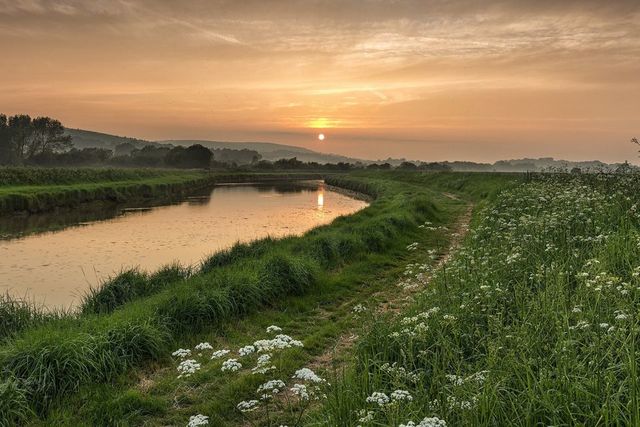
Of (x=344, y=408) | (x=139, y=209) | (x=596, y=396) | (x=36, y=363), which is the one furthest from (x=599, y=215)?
(x=139, y=209)

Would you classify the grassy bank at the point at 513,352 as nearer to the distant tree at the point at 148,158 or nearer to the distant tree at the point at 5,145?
the distant tree at the point at 5,145

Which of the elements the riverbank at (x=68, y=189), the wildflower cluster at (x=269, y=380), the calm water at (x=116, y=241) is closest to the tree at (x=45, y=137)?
the riverbank at (x=68, y=189)

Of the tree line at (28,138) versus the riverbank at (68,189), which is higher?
the tree line at (28,138)

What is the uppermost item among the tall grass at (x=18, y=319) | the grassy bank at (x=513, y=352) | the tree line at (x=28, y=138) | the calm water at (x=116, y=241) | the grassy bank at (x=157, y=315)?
the tree line at (x=28, y=138)

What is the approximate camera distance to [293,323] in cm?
1111

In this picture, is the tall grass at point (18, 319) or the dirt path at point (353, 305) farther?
the tall grass at point (18, 319)

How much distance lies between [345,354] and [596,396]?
16.7 feet

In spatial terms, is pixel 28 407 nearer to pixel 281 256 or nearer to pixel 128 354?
pixel 128 354

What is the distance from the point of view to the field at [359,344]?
4.97 meters

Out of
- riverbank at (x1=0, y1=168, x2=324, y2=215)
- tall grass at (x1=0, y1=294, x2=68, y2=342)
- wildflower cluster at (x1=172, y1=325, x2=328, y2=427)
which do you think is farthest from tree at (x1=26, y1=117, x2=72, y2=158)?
wildflower cluster at (x1=172, y1=325, x2=328, y2=427)

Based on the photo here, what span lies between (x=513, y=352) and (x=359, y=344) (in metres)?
2.86

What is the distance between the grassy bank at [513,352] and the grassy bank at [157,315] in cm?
382

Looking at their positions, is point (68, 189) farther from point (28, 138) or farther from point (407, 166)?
point (407, 166)

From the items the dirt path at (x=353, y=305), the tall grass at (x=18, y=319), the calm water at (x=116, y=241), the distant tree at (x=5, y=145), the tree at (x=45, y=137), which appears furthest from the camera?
the tree at (x=45, y=137)
